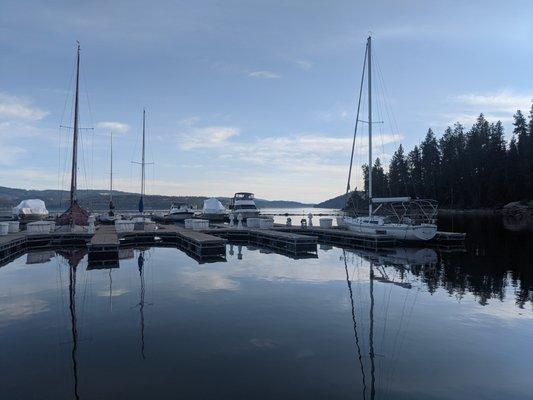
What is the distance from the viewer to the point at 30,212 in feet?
195

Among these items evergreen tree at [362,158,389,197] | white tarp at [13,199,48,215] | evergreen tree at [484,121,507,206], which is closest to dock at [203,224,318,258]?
white tarp at [13,199,48,215]

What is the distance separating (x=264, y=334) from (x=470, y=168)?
105 m

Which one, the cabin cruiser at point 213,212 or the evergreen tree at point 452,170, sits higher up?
the evergreen tree at point 452,170

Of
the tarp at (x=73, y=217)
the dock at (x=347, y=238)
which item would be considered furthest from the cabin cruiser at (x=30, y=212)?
the dock at (x=347, y=238)

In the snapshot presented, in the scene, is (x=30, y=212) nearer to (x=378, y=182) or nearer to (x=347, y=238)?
(x=347, y=238)

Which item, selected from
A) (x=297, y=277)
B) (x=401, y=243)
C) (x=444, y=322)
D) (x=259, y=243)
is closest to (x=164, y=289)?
(x=297, y=277)

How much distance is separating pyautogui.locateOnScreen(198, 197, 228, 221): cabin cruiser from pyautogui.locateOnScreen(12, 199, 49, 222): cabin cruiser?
76.3 ft

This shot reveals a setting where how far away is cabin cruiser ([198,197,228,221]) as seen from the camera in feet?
218

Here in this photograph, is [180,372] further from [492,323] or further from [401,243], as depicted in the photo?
[401,243]

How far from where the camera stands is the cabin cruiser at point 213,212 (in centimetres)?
6638

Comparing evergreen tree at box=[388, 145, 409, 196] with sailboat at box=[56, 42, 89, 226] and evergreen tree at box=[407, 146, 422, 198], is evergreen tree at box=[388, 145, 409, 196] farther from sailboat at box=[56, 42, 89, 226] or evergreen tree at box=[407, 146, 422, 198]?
sailboat at box=[56, 42, 89, 226]

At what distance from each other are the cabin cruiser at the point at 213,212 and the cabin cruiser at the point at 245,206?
188 centimetres

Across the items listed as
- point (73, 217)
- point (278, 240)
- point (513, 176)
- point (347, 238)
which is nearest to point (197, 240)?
point (278, 240)

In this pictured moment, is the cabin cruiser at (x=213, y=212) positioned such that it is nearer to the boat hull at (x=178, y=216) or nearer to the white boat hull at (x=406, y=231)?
the boat hull at (x=178, y=216)
